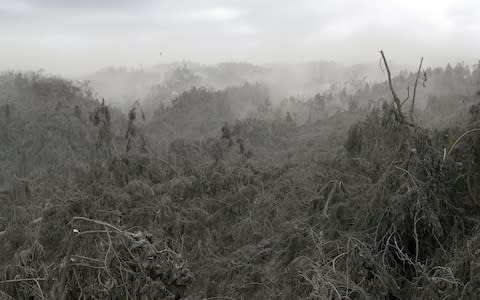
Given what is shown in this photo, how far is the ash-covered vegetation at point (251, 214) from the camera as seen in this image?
298 centimetres

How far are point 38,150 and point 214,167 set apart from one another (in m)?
6.94

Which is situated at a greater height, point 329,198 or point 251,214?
point 329,198

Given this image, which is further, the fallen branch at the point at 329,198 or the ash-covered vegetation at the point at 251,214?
the fallen branch at the point at 329,198

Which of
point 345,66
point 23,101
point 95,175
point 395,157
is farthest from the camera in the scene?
point 345,66

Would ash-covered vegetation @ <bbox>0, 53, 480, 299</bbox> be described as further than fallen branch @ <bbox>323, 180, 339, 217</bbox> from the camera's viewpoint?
No

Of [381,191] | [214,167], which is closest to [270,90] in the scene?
[214,167]

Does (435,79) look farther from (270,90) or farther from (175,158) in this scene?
(175,158)

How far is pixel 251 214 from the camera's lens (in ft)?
21.2

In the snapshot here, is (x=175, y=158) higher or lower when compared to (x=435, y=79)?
lower

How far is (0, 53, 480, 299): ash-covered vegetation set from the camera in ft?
9.79

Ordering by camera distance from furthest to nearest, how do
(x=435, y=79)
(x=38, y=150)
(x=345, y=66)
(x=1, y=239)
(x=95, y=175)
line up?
(x=345, y=66) < (x=435, y=79) < (x=38, y=150) < (x=95, y=175) < (x=1, y=239)

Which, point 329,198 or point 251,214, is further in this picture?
point 251,214

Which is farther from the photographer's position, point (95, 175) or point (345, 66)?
point (345, 66)

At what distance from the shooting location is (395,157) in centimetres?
491
